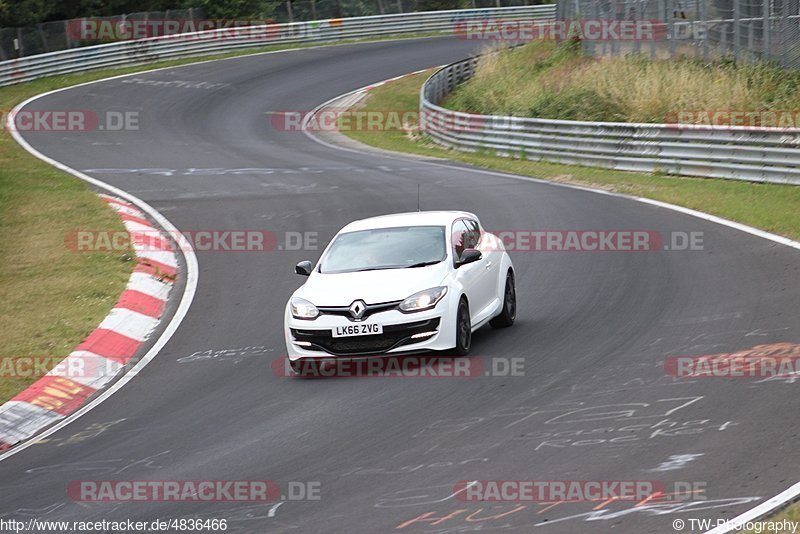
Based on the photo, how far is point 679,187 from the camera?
2286 centimetres

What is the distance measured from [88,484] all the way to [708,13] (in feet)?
85.8

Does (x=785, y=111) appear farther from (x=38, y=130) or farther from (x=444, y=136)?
(x=38, y=130)

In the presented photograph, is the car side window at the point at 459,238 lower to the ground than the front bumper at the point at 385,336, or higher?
higher

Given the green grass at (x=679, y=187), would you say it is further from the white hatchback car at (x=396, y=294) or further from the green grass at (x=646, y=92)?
the white hatchback car at (x=396, y=294)

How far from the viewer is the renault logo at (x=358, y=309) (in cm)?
1126

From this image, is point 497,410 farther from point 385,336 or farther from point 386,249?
point 386,249

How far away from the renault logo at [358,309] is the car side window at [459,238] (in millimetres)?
1442

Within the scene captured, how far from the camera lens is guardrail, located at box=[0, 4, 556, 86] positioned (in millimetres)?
45594

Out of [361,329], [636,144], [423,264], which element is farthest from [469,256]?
[636,144]

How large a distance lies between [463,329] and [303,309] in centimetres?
160

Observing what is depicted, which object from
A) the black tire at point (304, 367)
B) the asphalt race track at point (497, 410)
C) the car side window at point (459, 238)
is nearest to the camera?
the asphalt race track at point (497, 410)

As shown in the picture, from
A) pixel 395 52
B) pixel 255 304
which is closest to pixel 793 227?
pixel 255 304

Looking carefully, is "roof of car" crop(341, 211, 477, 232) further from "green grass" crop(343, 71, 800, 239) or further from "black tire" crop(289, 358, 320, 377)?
"green grass" crop(343, 71, 800, 239)

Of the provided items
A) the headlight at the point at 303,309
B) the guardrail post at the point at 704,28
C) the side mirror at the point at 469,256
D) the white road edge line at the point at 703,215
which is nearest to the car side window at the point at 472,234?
the side mirror at the point at 469,256
